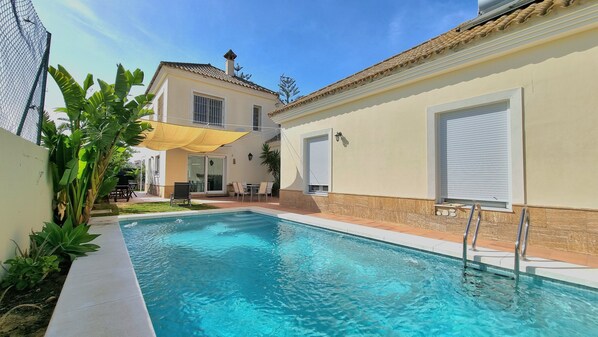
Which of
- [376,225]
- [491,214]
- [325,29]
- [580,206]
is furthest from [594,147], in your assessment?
[325,29]

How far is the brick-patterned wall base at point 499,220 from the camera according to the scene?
6969 millimetres

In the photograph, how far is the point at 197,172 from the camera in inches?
954

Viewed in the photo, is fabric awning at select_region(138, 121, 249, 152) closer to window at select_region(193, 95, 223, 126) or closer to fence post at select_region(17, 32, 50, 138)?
window at select_region(193, 95, 223, 126)

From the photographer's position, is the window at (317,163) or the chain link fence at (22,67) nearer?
the chain link fence at (22,67)

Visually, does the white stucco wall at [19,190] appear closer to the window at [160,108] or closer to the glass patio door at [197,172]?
the glass patio door at [197,172]

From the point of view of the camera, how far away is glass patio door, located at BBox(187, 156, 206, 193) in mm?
23859

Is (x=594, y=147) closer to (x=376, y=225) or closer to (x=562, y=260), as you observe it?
(x=562, y=260)

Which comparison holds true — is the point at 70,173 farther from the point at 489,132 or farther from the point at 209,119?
the point at 209,119

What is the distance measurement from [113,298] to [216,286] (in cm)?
201

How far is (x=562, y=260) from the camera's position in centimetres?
643

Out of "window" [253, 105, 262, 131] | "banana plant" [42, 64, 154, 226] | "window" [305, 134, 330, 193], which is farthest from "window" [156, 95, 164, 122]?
"window" [305, 134, 330, 193]

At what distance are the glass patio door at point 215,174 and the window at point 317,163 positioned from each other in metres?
11.9

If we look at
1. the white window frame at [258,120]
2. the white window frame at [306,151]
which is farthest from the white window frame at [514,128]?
the white window frame at [258,120]

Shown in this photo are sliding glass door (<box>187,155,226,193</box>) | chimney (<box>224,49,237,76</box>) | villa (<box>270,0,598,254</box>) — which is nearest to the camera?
villa (<box>270,0,598,254</box>)
